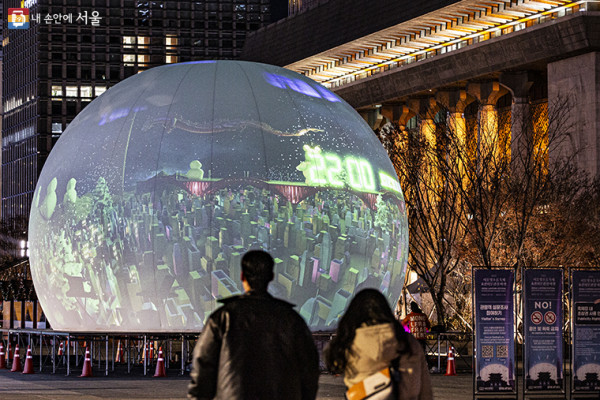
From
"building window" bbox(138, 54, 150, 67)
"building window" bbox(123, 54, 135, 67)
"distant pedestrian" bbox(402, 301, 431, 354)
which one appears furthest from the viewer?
"building window" bbox(138, 54, 150, 67)

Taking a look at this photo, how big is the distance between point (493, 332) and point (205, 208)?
5853 millimetres

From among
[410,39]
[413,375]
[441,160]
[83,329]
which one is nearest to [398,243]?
[83,329]

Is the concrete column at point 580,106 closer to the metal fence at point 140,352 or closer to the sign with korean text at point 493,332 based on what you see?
the metal fence at point 140,352

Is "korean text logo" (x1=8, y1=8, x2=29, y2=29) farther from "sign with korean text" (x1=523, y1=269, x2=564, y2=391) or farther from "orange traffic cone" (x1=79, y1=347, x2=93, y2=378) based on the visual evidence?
"sign with korean text" (x1=523, y1=269, x2=564, y2=391)

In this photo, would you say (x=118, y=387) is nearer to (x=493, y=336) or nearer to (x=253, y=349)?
(x=493, y=336)

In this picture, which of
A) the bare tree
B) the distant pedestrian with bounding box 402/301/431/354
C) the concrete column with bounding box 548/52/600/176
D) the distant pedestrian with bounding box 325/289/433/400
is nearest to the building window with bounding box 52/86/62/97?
the concrete column with bounding box 548/52/600/176

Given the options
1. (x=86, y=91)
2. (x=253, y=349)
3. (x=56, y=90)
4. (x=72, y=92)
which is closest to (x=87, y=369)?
(x=253, y=349)

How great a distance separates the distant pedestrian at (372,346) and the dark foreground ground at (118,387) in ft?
37.9

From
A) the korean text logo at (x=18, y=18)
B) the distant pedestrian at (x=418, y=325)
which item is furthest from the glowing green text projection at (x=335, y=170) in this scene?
the korean text logo at (x=18, y=18)

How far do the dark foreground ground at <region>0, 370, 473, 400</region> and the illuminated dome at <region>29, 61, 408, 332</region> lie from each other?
110 cm

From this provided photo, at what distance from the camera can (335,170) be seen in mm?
22516

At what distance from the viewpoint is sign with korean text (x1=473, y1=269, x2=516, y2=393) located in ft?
60.6

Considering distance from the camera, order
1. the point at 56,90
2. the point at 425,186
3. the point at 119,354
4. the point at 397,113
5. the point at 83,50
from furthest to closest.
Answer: the point at 83,50
the point at 56,90
the point at 397,113
the point at 425,186
the point at 119,354

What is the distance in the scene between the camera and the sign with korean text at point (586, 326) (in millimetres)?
19172
